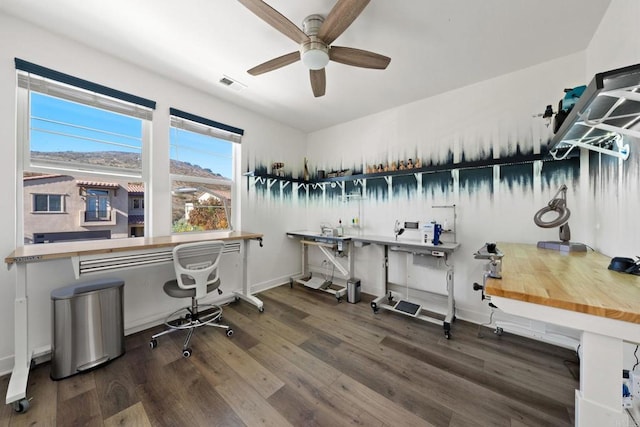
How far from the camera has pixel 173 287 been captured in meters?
2.20

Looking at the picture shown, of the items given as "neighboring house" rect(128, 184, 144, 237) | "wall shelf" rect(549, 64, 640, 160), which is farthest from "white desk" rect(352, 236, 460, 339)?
"neighboring house" rect(128, 184, 144, 237)

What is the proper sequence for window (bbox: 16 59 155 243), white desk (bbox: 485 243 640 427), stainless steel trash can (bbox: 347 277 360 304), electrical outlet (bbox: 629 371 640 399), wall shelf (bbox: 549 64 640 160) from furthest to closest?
stainless steel trash can (bbox: 347 277 360 304), window (bbox: 16 59 155 243), electrical outlet (bbox: 629 371 640 399), wall shelf (bbox: 549 64 640 160), white desk (bbox: 485 243 640 427)

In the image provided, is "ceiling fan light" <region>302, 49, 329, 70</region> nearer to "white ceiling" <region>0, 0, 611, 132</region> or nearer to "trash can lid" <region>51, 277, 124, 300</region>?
"white ceiling" <region>0, 0, 611, 132</region>

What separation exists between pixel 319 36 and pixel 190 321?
9.61 feet

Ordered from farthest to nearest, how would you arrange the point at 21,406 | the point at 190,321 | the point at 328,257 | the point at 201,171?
the point at 328,257 → the point at 201,171 → the point at 190,321 → the point at 21,406

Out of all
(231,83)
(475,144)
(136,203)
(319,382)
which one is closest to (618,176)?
(475,144)

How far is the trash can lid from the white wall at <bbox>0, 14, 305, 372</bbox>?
0.74 ft

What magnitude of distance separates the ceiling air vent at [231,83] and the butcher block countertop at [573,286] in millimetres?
3085

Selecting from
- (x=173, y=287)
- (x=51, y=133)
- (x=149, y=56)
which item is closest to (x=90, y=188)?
(x=51, y=133)

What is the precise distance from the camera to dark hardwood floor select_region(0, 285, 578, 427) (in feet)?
4.69

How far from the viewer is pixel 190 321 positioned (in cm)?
243

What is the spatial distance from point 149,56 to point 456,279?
4167 mm

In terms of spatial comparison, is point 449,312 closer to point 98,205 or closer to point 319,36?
point 319,36

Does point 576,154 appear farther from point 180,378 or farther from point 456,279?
point 180,378
